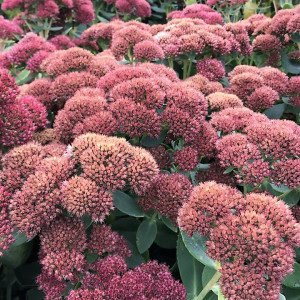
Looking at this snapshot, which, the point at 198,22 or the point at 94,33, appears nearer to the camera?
the point at 198,22

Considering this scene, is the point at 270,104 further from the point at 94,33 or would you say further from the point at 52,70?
the point at 94,33

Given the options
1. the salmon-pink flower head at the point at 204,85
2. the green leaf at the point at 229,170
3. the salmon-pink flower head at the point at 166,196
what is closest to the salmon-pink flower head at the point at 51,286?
the salmon-pink flower head at the point at 166,196

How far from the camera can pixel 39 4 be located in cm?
345

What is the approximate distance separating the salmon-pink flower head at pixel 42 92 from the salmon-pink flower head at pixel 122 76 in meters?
0.32

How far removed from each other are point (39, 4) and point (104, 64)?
→ 1.85 m

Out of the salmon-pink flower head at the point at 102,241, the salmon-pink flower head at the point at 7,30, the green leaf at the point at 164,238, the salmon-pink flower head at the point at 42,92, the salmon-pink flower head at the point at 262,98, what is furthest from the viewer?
the salmon-pink flower head at the point at 7,30

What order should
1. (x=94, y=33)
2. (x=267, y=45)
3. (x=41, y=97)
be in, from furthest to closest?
(x=94, y=33) < (x=267, y=45) < (x=41, y=97)

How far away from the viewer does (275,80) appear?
220cm

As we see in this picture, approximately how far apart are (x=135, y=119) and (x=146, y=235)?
433 millimetres

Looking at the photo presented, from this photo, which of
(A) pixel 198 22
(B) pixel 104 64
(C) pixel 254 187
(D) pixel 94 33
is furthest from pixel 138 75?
(D) pixel 94 33

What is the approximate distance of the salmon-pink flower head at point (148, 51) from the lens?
2.13 m

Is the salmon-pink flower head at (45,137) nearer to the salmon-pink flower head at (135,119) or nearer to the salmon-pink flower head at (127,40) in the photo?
the salmon-pink flower head at (135,119)

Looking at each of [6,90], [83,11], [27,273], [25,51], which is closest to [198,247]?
[27,273]

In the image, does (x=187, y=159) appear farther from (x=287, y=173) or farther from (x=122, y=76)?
(x=122, y=76)
